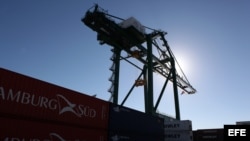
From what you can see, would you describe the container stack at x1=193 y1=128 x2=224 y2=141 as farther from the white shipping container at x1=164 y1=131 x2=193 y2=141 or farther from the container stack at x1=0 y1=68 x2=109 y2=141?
the container stack at x1=0 y1=68 x2=109 y2=141

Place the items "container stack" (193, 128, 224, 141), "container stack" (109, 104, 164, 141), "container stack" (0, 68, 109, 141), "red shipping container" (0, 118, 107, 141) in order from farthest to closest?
"container stack" (193, 128, 224, 141)
"container stack" (109, 104, 164, 141)
"container stack" (0, 68, 109, 141)
"red shipping container" (0, 118, 107, 141)

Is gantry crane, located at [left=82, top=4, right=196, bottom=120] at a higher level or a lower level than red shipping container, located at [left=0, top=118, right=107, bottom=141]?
higher

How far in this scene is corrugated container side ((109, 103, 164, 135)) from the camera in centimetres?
1820

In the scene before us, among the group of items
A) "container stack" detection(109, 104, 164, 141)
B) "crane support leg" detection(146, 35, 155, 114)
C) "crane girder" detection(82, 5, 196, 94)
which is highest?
"crane girder" detection(82, 5, 196, 94)

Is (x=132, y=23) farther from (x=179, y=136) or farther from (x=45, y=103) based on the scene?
(x=45, y=103)

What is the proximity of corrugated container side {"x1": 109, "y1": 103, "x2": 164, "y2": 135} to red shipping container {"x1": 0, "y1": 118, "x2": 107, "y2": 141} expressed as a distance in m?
2.72

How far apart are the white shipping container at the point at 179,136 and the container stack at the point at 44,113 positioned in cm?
1662

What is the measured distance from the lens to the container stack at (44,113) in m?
11.2

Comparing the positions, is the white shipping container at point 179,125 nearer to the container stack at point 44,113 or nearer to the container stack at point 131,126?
the container stack at point 131,126

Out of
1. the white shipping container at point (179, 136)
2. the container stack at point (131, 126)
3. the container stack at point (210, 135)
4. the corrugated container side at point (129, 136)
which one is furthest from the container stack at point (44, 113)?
the container stack at point (210, 135)

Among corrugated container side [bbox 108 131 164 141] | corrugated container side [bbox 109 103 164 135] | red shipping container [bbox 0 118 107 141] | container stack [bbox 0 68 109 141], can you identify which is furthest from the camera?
corrugated container side [bbox 109 103 164 135]

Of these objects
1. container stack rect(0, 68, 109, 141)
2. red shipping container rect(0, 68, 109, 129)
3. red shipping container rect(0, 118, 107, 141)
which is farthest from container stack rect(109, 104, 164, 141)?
red shipping container rect(0, 118, 107, 141)

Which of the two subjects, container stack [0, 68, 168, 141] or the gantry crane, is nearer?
container stack [0, 68, 168, 141]

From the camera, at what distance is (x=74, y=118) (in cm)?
1470
